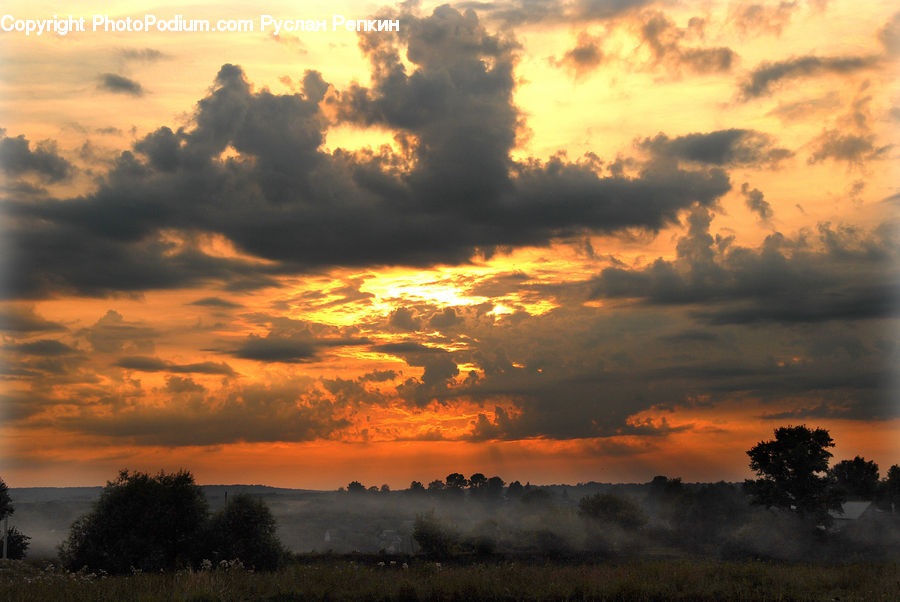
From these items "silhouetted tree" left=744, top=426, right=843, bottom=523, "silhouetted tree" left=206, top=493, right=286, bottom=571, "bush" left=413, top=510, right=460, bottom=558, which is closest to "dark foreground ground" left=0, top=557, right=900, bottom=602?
"silhouetted tree" left=206, top=493, right=286, bottom=571

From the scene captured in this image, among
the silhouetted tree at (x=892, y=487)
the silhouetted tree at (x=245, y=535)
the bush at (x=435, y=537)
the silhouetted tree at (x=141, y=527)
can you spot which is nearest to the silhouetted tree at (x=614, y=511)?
the bush at (x=435, y=537)

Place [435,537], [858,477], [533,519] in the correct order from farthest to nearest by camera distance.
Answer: [858,477], [533,519], [435,537]

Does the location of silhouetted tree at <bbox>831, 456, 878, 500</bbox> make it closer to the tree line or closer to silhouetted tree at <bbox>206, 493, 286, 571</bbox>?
the tree line

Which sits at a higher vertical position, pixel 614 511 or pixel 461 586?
pixel 461 586

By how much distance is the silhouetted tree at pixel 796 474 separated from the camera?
89.6 metres

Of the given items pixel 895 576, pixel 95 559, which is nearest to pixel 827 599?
pixel 895 576

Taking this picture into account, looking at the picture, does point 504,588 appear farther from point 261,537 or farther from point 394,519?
point 394,519

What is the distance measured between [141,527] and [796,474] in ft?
246

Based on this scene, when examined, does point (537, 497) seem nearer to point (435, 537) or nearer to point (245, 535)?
point (435, 537)

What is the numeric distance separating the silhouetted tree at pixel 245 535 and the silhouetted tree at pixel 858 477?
454ft

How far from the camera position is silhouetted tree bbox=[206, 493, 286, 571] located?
4509 cm

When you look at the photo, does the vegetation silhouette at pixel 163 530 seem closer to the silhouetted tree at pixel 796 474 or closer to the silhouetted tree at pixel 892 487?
the silhouetted tree at pixel 796 474

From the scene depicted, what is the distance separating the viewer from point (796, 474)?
90.8m

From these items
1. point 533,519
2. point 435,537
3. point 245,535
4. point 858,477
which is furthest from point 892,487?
point 245,535
